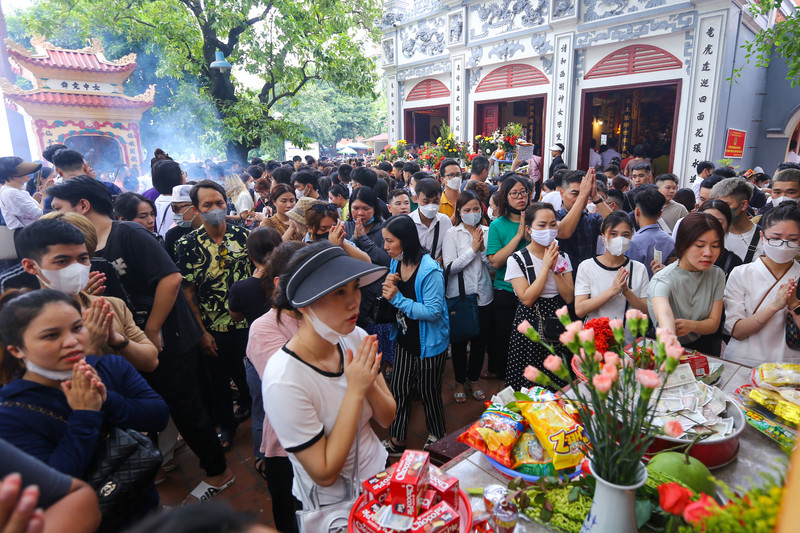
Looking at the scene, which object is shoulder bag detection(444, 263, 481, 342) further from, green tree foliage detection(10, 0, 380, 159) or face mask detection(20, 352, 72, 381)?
green tree foliage detection(10, 0, 380, 159)

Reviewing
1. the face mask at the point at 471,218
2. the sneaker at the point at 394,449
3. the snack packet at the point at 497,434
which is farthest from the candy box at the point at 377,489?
the face mask at the point at 471,218

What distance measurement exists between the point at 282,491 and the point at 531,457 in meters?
1.34

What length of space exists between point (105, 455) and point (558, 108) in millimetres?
11773

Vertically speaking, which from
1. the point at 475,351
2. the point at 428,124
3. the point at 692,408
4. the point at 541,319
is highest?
the point at 428,124

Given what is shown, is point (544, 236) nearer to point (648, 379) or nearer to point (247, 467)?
point (648, 379)

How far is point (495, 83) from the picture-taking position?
1241 centimetres

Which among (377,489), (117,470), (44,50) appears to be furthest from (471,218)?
(44,50)

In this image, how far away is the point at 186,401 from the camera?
2738 mm

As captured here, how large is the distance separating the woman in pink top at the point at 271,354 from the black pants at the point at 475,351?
6.71 ft

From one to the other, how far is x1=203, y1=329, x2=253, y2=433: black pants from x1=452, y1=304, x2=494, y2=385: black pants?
1.84 m

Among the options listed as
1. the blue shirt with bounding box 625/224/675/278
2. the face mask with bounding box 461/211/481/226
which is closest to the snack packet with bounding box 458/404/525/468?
the face mask with bounding box 461/211/481/226

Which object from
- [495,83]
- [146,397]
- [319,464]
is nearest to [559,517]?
[319,464]

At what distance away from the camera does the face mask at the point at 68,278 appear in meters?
2.11

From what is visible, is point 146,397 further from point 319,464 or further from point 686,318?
point 686,318
